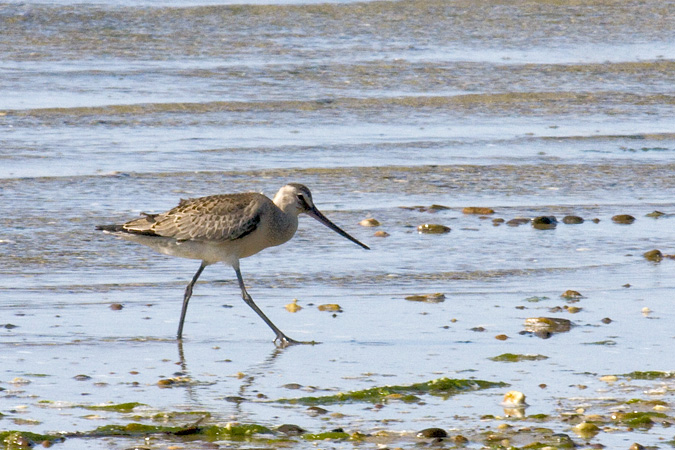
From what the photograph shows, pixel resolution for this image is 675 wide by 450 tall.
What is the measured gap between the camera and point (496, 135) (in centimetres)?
1298

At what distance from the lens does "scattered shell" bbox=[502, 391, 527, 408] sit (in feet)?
17.6

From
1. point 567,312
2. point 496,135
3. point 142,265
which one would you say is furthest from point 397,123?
point 567,312

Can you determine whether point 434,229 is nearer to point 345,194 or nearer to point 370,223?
point 370,223

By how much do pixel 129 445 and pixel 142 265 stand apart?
341cm

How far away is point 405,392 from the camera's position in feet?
18.4

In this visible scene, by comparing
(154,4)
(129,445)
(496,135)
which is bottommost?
(129,445)

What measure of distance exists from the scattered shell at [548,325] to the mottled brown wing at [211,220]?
1570mm

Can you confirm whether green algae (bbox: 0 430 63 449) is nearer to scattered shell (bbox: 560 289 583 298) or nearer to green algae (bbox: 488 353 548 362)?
green algae (bbox: 488 353 548 362)

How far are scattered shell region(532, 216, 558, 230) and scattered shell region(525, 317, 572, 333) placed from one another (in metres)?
2.46

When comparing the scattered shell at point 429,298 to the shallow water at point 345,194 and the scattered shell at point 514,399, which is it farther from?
the scattered shell at point 514,399

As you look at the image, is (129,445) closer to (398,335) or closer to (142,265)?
(398,335)

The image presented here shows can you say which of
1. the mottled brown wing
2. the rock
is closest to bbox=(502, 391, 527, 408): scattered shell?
the mottled brown wing

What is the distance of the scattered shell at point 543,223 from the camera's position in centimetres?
914

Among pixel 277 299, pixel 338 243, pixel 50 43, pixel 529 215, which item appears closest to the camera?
pixel 277 299
